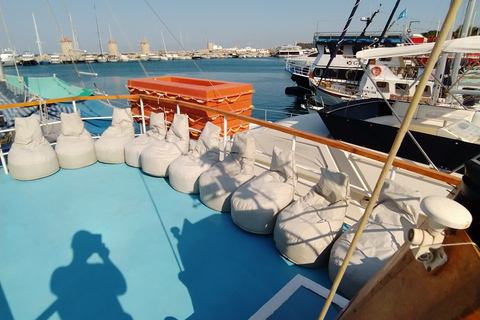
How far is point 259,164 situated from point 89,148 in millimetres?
2727

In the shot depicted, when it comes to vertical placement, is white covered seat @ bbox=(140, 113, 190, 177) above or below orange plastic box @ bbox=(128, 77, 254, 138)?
below

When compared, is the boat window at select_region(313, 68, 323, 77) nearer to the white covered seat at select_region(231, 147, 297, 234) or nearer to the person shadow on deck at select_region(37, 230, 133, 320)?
the white covered seat at select_region(231, 147, 297, 234)

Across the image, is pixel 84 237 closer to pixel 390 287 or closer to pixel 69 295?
pixel 69 295

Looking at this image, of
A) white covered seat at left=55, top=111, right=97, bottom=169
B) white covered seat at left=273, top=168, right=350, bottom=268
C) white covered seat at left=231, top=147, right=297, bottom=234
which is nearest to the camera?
white covered seat at left=273, top=168, right=350, bottom=268

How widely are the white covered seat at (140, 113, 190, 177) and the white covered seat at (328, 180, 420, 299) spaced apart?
249 centimetres

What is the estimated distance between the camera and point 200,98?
4059 millimetres

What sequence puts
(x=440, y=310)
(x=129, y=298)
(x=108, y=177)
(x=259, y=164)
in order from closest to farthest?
(x=440, y=310)
(x=129, y=298)
(x=259, y=164)
(x=108, y=177)

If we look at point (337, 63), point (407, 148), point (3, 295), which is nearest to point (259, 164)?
point (407, 148)

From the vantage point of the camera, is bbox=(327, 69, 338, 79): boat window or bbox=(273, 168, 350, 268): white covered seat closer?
bbox=(273, 168, 350, 268): white covered seat

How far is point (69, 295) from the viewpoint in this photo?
6.72 feet

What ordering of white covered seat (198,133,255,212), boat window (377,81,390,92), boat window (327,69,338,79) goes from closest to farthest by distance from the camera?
white covered seat (198,133,255,212), boat window (377,81,390,92), boat window (327,69,338,79)

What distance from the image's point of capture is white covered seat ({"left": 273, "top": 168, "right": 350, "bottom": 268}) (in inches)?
88.1

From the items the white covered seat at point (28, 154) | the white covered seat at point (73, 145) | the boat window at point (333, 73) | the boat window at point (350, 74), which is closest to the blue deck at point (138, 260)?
the white covered seat at point (28, 154)

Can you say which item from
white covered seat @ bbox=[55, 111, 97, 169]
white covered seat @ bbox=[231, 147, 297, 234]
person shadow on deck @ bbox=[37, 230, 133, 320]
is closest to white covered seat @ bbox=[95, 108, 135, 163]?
white covered seat @ bbox=[55, 111, 97, 169]
